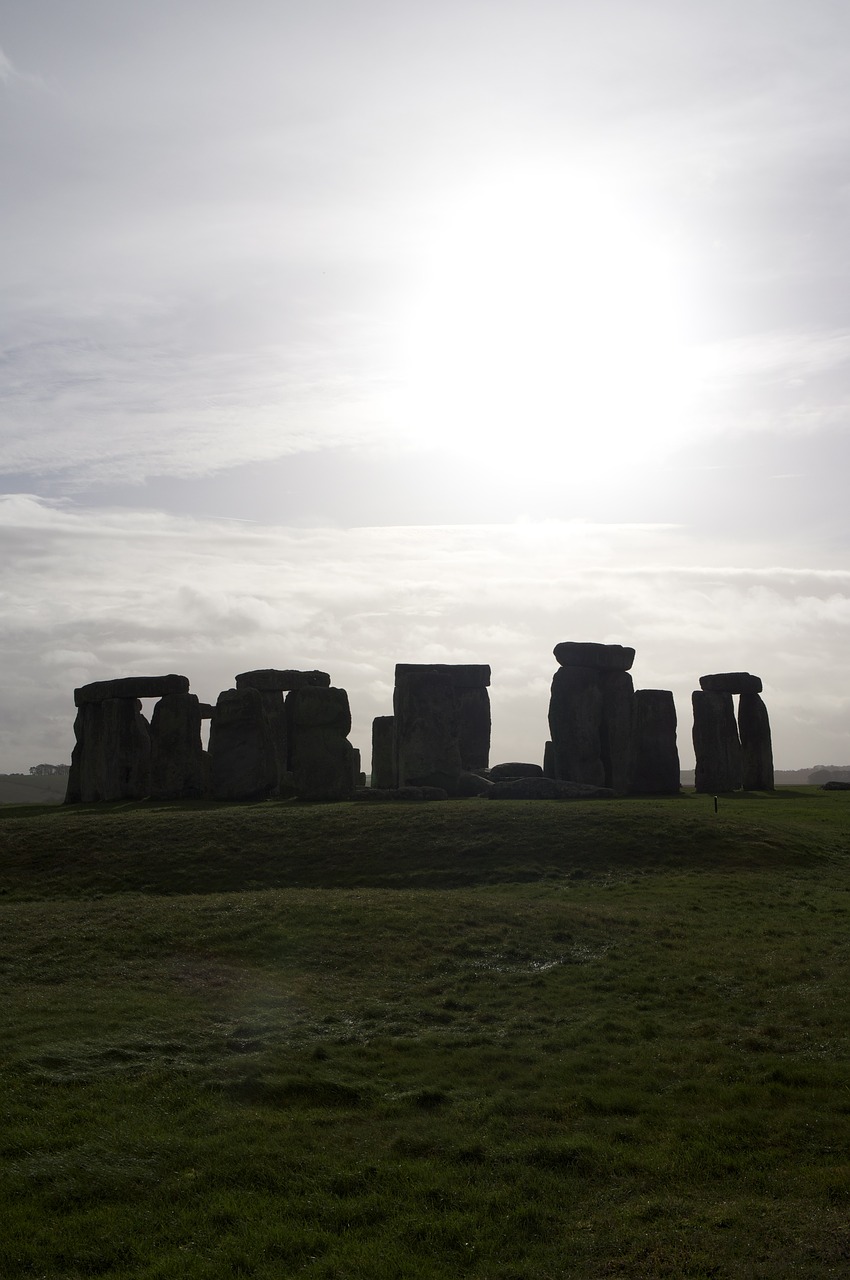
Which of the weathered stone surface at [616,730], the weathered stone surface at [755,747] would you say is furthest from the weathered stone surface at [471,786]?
the weathered stone surface at [755,747]

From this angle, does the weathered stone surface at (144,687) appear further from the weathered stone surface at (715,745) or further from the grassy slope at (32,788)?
the grassy slope at (32,788)

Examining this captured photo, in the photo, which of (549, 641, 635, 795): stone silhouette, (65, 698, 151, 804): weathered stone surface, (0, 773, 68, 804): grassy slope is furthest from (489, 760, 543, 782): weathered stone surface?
(0, 773, 68, 804): grassy slope

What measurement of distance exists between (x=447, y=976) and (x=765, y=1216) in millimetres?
8185

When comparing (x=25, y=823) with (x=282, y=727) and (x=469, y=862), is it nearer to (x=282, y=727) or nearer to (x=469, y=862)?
(x=469, y=862)

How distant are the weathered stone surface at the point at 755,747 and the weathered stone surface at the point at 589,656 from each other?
7.37 metres

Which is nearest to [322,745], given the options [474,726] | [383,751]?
[383,751]

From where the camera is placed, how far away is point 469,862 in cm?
2581

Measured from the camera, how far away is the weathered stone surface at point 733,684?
44062 mm

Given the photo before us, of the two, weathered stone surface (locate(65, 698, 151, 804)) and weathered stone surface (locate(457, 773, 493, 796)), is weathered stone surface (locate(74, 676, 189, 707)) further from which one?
weathered stone surface (locate(457, 773, 493, 796))

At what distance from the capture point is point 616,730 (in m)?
38.8

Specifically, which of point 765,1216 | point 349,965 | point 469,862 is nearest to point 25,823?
point 469,862

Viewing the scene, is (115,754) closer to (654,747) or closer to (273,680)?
(273,680)

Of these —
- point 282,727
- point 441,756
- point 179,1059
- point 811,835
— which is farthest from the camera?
point 282,727

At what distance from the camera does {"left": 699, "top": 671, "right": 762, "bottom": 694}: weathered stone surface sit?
145ft
